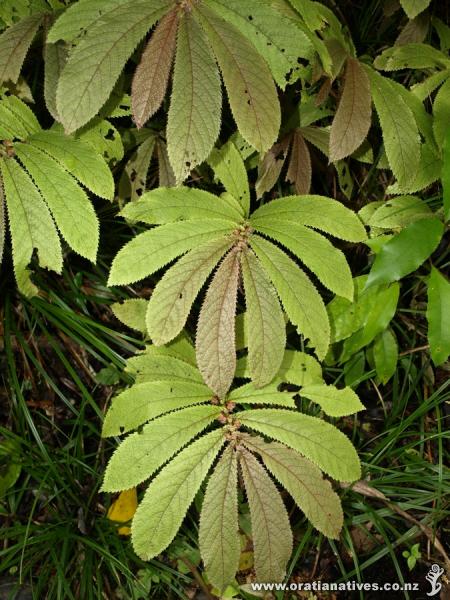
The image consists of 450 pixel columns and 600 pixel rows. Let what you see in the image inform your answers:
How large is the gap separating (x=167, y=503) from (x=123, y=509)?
2.12ft

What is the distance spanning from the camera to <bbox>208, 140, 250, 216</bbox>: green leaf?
1589 mm

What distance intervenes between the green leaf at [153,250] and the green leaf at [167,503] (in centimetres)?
46

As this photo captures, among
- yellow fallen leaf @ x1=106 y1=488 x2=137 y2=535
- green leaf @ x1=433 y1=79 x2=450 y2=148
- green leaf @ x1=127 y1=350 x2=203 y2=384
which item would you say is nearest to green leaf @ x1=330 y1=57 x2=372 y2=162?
green leaf @ x1=433 y1=79 x2=450 y2=148

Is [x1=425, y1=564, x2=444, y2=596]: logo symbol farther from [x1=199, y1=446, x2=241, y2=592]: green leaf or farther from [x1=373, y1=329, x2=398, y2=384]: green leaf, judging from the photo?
[x1=199, y1=446, x2=241, y2=592]: green leaf

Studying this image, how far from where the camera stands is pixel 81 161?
55.9 inches

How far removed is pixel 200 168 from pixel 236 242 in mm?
534

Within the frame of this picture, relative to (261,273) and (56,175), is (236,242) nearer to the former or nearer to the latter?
(261,273)

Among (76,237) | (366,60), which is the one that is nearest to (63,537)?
(76,237)

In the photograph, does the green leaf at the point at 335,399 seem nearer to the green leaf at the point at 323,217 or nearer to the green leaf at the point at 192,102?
the green leaf at the point at 323,217

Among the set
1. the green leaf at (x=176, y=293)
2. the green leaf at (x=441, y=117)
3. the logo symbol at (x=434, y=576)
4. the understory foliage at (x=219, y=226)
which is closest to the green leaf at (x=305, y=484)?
the understory foliage at (x=219, y=226)

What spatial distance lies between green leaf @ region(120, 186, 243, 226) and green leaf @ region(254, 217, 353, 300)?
0.13 m

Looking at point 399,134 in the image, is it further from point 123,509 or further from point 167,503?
point 123,509

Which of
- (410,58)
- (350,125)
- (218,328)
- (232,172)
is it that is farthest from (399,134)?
(218,328)

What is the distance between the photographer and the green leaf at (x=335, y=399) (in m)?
1.62
